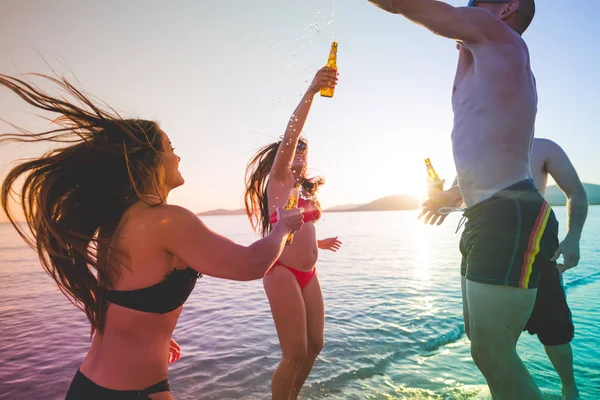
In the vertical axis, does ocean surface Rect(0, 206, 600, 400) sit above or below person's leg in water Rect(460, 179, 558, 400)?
below

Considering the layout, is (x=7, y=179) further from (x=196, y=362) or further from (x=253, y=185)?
(x=196, y=362)

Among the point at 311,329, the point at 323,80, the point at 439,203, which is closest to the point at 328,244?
the point at 311,329

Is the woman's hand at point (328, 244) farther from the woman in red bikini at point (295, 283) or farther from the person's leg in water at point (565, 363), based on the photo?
the person's leg in water at point (565, 363)

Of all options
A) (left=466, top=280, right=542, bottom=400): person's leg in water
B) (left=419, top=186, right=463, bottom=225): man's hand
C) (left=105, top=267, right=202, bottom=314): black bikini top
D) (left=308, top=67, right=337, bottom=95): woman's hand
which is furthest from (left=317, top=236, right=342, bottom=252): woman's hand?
(left=105, top=267, right=202, bottom=314): black bikini top

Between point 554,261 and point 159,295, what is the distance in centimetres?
276

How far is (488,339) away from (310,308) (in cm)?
194

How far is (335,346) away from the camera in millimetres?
6320

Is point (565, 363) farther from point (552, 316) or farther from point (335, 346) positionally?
point (335, 346)

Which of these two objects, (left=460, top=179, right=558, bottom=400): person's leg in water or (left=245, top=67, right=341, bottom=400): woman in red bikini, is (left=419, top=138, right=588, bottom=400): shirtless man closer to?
(left=460, top=179, right=558, bottom=400): person's leg in water

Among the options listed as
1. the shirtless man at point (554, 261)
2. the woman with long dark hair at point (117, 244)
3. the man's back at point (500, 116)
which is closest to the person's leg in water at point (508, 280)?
the man's back at point (500, 116)

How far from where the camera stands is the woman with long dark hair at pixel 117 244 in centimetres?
194

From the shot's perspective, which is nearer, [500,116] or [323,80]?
[500,116]

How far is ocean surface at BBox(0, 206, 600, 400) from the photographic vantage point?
15.6 feet

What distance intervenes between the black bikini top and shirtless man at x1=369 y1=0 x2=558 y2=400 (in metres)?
1.67
